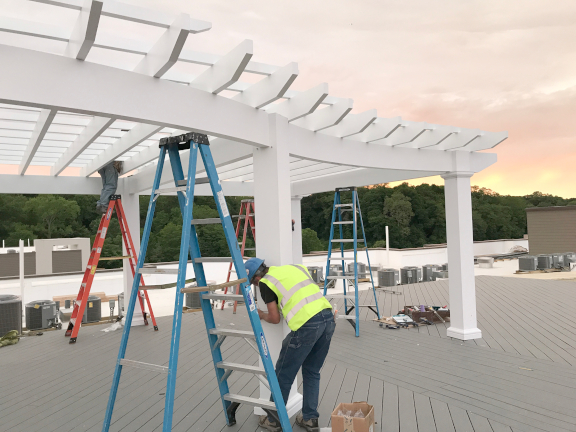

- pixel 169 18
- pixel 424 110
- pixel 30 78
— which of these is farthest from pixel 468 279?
pixel 424 110

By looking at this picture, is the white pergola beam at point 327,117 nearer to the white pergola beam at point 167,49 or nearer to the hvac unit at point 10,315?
the white pergola beam at point 167,49

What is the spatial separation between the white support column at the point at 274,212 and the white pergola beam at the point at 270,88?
26 cm

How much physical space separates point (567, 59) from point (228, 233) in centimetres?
1609

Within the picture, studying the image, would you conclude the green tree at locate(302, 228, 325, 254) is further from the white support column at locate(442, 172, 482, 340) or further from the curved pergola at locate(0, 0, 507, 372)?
the white support column at locate(442, 172, 482, 340)

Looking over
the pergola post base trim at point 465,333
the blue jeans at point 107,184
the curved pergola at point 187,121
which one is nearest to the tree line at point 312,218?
the blue jeans at point 107,184

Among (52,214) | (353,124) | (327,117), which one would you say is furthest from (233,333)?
(52,214)

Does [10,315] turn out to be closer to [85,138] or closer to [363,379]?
[85,138]

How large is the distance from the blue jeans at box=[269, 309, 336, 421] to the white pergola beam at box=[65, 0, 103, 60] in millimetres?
2280

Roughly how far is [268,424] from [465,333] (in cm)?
359

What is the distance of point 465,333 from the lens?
19.0 ft

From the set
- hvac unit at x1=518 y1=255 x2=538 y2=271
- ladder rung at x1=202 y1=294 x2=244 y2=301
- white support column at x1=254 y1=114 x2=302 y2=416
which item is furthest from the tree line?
ladder rung at x1=202 y1=294 x2=244 y2=301

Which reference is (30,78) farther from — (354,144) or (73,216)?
(73,216)

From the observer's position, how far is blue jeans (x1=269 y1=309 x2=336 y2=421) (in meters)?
3.06

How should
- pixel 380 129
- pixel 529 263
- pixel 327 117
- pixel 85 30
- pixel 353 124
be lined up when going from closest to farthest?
1. pixel 85 30
2. pixel 327 117
3. pixel 353 124
4. pixel 380 129
5. pixel 529 263
